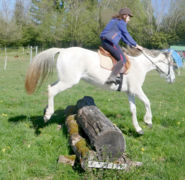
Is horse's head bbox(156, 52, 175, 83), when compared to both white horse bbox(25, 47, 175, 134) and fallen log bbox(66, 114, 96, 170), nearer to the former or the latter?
white horse bbox(25, 47, 175, 134)

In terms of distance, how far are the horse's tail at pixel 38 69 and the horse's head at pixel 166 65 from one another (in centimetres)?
282

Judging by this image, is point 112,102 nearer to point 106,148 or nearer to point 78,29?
point 106,148

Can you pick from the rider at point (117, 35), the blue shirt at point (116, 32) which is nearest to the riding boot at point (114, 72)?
the rider at point (117, 35)

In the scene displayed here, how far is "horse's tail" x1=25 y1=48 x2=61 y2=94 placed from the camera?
491 cm

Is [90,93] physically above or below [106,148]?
below

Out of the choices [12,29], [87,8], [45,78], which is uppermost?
[45,78]

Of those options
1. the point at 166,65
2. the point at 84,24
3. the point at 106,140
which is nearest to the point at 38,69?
the point at 106,140

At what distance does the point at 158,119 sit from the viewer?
6551mm

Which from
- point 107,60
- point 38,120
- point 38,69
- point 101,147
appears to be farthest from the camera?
point 38,120

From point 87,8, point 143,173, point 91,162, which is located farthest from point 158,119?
point 87,8

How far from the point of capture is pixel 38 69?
16.4 ft

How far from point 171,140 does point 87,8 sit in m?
50.8

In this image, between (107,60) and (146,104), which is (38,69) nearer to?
(107,60)

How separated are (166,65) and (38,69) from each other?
3.37m
